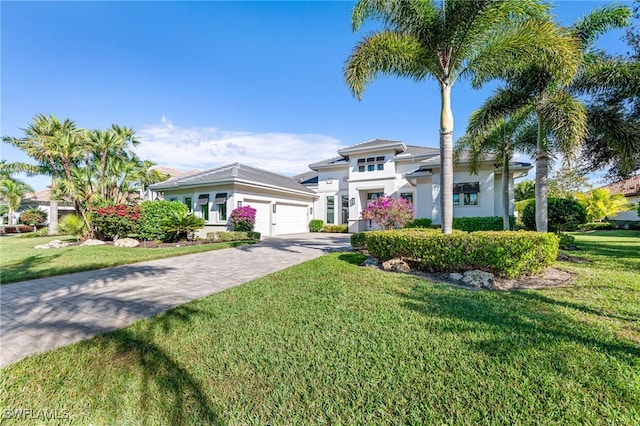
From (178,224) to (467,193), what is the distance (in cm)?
1796

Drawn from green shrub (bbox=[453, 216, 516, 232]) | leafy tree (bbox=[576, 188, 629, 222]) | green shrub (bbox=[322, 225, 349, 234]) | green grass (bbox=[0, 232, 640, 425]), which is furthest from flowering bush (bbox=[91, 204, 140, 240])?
leafy tree (bbox=[576, 188, 629, 222])

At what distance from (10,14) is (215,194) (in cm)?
1234

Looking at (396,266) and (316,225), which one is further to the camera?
(316,225)

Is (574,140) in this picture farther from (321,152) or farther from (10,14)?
(321,152)

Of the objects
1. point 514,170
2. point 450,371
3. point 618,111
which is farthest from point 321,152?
point 450,371

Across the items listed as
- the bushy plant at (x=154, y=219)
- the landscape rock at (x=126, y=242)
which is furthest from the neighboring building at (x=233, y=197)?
the landscape rock at (x=126, y=242)

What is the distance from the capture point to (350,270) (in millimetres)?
7398

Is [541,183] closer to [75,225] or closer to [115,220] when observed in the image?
[115,220]

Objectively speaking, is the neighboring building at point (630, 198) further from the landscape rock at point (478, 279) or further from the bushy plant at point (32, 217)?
the bushy plant at point (32, 217)

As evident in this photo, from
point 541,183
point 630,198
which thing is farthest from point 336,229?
point 630,198

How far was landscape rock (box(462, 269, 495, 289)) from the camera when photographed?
235 inches

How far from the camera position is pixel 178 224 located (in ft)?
46.6

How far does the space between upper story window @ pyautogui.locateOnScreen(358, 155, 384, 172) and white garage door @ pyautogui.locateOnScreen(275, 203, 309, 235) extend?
6.83m

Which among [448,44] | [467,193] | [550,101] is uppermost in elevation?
[448,44]
